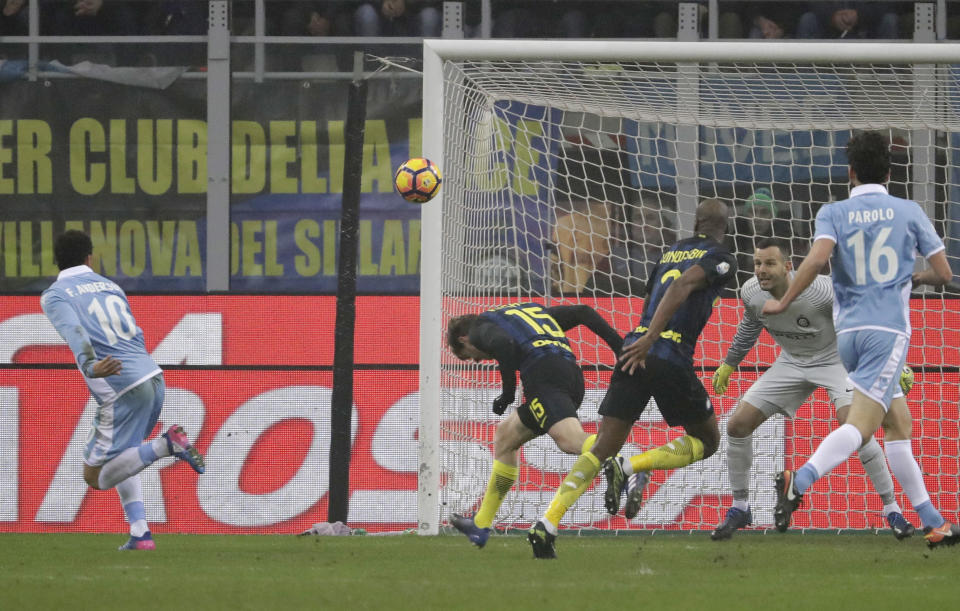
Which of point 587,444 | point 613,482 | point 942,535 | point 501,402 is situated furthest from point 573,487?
point 942,535

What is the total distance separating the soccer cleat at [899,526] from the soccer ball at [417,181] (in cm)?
309

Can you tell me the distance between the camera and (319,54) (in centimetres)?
1172

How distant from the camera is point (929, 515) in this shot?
20.9ft

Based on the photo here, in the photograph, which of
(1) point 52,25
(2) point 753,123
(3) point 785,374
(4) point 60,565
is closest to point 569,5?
(2) point 753,123

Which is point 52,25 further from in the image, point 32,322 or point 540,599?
point 540,599

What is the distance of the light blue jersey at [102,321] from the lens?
7000mm

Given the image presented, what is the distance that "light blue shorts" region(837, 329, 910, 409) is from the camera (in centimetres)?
589

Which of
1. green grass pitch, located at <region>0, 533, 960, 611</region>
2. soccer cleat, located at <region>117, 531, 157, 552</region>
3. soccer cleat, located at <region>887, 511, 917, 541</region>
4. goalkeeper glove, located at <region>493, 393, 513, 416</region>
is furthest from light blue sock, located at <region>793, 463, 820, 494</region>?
soccer cleat, located at <region>117, 531, 157, 552</region>

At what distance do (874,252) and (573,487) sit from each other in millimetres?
1654

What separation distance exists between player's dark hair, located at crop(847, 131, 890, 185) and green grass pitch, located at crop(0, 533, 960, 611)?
1700 mm

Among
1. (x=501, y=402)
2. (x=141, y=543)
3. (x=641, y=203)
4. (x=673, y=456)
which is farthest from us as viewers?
(x=641, y=203)

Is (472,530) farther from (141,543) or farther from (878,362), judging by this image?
(878,362)

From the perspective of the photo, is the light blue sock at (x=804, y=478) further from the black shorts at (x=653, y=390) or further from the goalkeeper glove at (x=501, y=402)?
the goalkeeper glove at (x=501, y=402)

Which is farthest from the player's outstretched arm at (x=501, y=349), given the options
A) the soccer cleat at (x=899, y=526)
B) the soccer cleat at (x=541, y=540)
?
the soccer cleat at (x=899, y=526)
